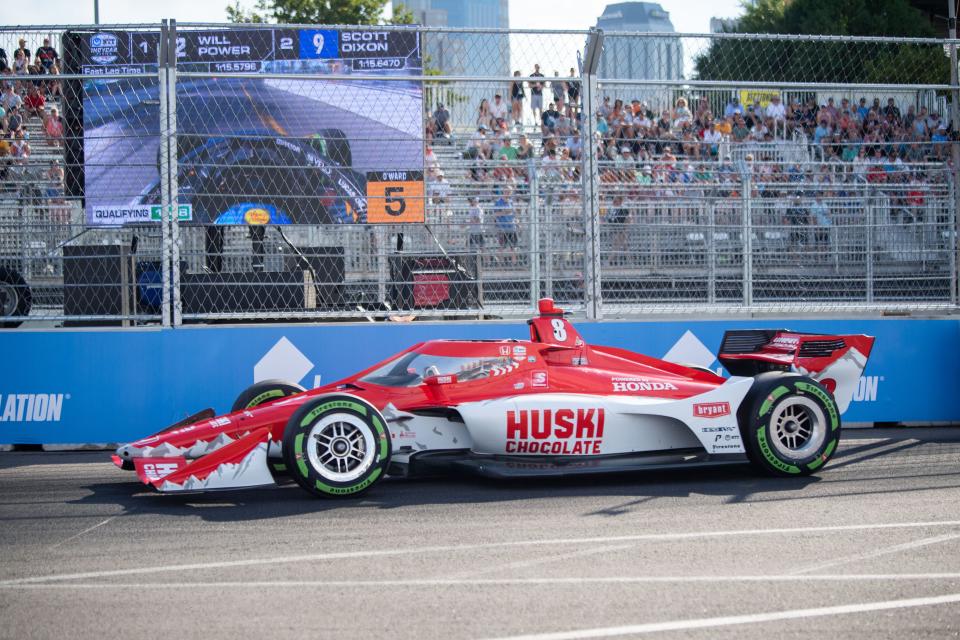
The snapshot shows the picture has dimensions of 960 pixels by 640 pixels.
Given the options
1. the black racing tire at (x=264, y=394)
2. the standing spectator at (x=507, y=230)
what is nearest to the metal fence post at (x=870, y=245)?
the standing spectator at (x=507, y=230)

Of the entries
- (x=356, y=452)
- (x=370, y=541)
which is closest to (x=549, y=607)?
(x=370, y=541)

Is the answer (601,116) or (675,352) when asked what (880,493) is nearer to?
(675,352)

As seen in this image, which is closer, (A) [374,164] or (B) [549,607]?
(B) [549,607]

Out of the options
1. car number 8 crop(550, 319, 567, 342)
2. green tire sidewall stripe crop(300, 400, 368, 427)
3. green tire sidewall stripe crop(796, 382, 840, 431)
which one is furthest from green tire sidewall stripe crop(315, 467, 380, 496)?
green tire sidewall stripe crop(796, 382, 840, 431)

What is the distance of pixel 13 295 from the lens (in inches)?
419

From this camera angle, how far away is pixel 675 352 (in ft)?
33.3

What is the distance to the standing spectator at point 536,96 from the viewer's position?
1009 cm

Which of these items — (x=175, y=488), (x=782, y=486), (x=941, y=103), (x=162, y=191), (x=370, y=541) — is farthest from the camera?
(x=941, y=103)

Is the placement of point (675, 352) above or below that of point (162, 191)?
below

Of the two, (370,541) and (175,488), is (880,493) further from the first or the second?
(175,488)

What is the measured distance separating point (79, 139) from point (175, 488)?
4.21m

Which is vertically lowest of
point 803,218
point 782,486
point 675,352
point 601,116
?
point 782,486

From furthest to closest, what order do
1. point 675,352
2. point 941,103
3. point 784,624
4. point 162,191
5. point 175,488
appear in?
point 941,103 → point 675,352 → point 162,191 → point 175,488 → point 784,624

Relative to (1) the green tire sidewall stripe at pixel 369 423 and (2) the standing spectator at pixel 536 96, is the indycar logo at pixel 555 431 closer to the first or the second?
(1) the green tire sidewall stripe at pixel 369 423
